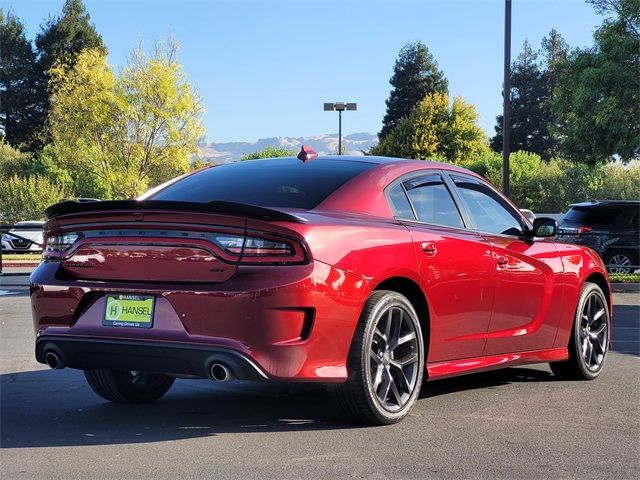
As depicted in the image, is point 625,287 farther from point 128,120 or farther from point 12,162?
point 12,162

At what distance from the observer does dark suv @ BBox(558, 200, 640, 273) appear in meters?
21.5

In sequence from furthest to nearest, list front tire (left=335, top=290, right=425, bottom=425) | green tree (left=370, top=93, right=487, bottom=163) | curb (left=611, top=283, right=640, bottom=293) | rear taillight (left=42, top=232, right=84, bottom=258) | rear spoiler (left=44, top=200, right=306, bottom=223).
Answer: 1. green tree (left=370, top=93, right=487, bottom=163)
2. curb (left=611, top=283, right=640, bottom=293)
3. rear taillight (left=42, top=232, right=84, bottom=258)
4. front tire (left=335, top=290, right=425, bottom=425)
5. rear spoiler (left=44, top=200, right=306, bottom=223)

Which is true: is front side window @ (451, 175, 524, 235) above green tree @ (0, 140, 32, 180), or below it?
above

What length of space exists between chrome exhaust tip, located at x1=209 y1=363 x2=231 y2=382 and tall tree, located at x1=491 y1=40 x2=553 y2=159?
289 ft

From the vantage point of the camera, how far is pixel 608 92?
24.2 meters

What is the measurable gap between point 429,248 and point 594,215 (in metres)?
16.6

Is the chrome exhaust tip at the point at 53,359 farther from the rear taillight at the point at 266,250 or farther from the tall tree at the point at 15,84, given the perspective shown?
the tall tree at the point at 15,84

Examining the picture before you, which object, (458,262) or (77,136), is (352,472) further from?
(77,136)

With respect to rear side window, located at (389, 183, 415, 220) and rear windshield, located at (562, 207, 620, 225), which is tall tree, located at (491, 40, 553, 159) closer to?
rear windshield, located at (562, 207, 620, 225)

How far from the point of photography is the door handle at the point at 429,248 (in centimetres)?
596

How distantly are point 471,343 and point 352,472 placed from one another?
6.64 feet

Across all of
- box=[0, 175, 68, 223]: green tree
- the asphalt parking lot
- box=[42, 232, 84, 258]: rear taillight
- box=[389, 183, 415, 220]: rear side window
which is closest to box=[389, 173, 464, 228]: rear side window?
box=[389, 183, 415, 220]: rear side window

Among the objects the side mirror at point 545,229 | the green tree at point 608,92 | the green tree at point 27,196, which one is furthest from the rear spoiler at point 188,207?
the green tree at point 27,196

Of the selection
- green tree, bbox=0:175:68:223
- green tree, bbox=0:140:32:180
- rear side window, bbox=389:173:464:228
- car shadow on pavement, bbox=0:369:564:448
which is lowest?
green tree, bbox=0:175:68:223
